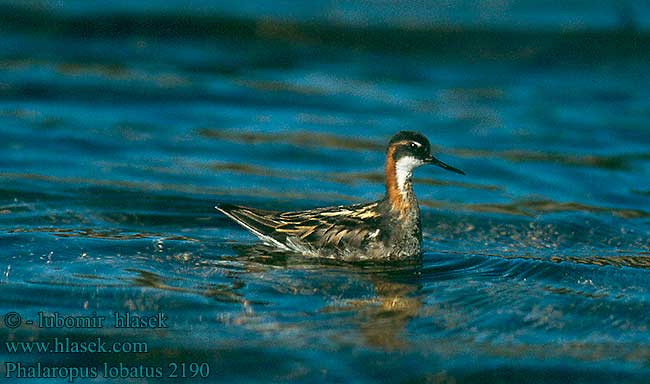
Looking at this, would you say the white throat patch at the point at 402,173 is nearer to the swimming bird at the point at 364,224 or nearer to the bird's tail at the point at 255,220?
the swimming bird at the point at 364,224

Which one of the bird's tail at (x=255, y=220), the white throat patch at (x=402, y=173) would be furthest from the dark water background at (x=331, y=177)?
the white throat patch at (x=402, y=173)

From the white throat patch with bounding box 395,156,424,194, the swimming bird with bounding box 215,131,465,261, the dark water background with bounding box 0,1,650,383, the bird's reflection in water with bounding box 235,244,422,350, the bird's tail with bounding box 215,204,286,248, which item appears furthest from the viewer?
the white throat patch with bounding box 395,156,424,194

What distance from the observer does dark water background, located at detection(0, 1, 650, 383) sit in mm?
8016

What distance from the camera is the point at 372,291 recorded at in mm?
8984

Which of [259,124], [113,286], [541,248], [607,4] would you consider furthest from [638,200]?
[607,4]

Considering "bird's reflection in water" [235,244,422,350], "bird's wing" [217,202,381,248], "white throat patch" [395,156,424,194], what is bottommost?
"bird's reflection in water" [235,244,422,350]

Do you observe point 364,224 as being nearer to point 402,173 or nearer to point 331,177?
point 402,173

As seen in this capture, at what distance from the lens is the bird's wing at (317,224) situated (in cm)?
978

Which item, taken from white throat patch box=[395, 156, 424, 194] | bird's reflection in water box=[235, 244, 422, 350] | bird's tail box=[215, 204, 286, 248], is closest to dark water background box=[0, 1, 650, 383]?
bird's reflection in water box=[235, 244, 422, 350]

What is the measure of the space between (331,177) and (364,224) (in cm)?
278

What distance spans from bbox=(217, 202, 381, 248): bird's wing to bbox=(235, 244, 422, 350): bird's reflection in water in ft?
0.56

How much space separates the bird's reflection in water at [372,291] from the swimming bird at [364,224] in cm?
11

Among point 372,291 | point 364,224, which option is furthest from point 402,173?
point 372,291

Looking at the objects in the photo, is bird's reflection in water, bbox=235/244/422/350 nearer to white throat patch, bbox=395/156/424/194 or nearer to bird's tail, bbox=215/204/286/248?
bird's tail, bbox=215/204/286/248
